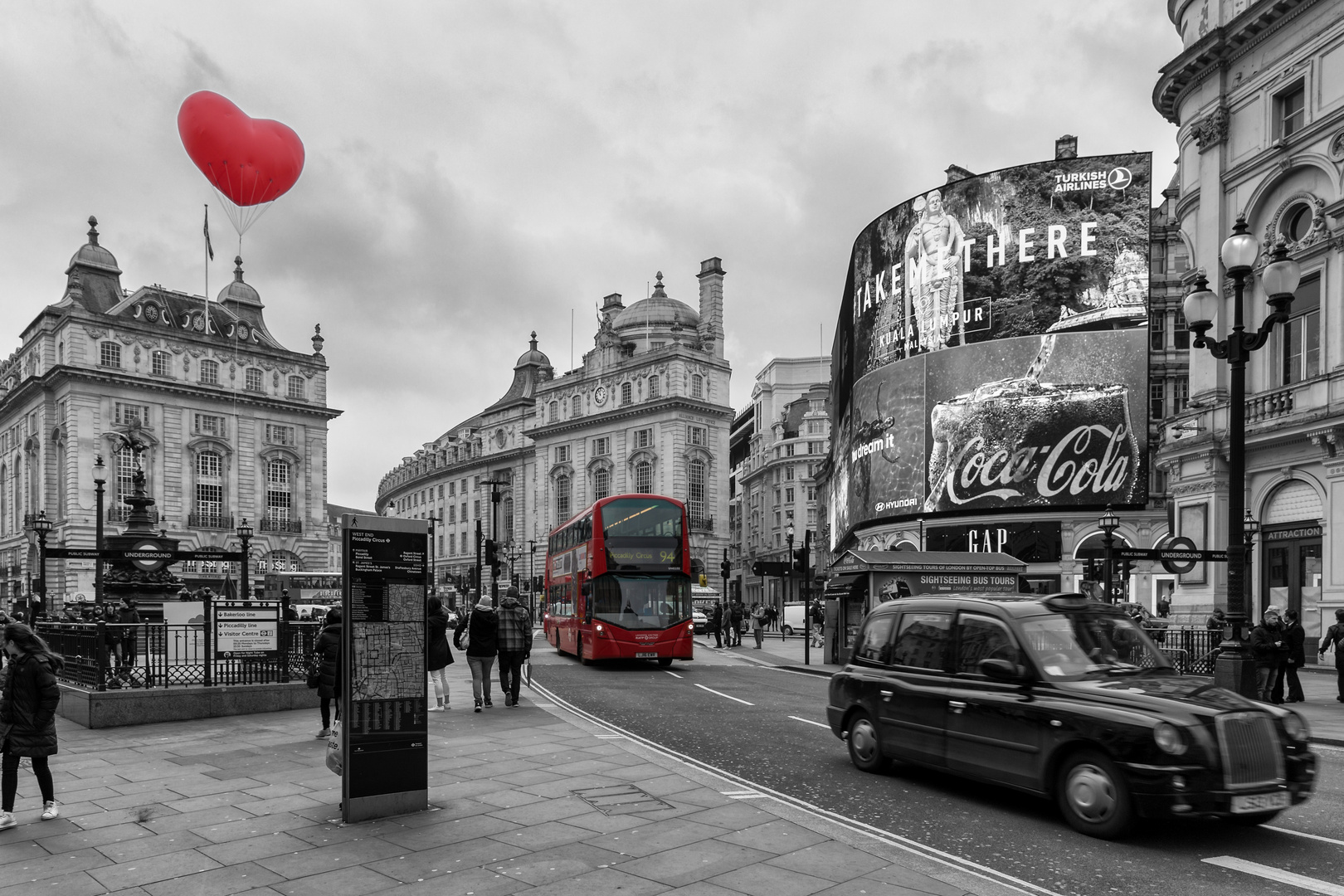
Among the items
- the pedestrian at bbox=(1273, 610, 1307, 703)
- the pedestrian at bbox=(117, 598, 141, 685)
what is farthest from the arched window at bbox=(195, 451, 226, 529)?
the pedestrian at bbox=(1273, 610, 1307, 703)

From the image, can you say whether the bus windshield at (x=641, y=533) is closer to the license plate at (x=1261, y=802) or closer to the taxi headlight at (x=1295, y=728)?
the taxi headlight at (x=1295, y=728)

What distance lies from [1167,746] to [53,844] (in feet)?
25.5

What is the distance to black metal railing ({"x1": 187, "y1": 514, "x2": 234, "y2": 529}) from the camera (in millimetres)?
78812

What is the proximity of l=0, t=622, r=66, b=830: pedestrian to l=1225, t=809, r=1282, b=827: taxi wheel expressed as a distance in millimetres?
8462

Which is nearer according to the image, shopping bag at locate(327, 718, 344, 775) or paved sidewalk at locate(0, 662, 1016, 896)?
paved sidewalk at locate(0, 662, 1016, 896)

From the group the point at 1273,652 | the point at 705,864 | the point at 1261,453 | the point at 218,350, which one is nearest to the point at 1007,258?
the point at 1261,453

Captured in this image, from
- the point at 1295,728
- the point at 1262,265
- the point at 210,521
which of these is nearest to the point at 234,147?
the point at 1295,728

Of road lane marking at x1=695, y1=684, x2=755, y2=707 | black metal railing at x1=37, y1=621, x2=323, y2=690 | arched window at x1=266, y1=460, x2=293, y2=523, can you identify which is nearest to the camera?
black metal railing at x1=37, y1=621, x2=323, y2=690

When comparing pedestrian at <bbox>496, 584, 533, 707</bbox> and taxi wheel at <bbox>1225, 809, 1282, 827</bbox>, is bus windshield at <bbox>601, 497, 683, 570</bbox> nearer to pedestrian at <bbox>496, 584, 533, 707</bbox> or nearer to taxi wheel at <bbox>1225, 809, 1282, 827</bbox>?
pedestrian at <bbox>496, 584, 533, 707</bbox>

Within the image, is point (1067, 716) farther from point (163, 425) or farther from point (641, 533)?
point (163, 425)

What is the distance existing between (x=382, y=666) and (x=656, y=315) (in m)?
84.5

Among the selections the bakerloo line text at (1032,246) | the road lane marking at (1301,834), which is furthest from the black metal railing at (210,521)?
the road lane marking at (1301,834)

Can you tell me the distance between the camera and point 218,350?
267 ft

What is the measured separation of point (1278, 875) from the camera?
6.57 meters
